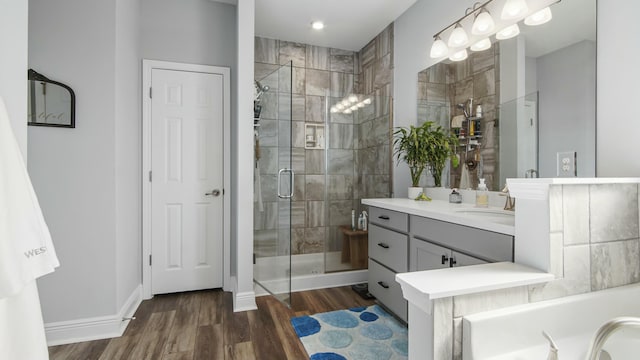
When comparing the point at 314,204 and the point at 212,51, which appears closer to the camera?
the point at 212,51

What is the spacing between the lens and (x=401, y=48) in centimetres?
306

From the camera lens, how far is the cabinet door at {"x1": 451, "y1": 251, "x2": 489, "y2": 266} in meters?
1.56

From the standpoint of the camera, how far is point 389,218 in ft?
7.69

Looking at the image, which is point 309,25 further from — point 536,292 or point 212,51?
point 536,292

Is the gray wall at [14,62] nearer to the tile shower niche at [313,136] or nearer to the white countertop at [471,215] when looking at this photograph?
the white countertop at [471,215]

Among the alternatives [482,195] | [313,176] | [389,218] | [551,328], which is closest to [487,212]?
[482,195]

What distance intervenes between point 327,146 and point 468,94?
144 centimetres

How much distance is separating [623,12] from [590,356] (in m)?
1.63

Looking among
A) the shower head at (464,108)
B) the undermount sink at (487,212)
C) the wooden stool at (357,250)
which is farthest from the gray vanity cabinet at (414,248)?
the shower head at (464,108)

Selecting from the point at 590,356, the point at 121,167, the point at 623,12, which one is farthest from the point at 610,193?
the point at 121,167

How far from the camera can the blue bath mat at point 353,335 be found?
1.86m

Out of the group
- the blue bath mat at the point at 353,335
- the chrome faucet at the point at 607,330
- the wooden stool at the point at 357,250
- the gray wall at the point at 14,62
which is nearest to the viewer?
the chrome faucet at the point at 607,330

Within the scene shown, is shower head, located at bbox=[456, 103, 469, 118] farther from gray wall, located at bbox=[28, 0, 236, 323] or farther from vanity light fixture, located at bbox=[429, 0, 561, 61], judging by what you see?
gray wall, located at bbox=[28, 0, 236, 323]

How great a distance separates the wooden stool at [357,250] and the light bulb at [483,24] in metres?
2.00
